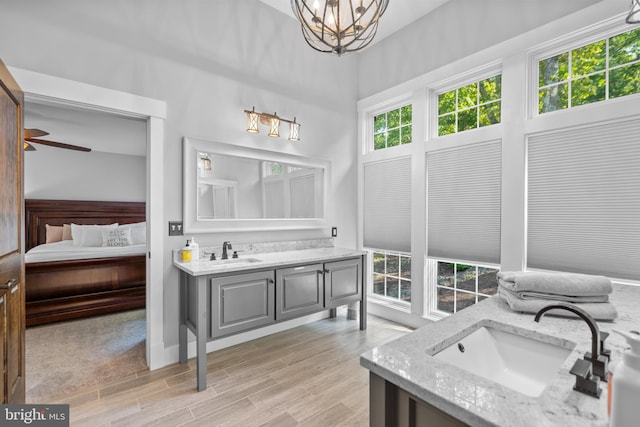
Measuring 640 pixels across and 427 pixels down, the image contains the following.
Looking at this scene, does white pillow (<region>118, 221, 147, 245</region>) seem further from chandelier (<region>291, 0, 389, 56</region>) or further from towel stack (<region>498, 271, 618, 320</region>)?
towel stack (<region>498, 271, 618, 320</region>)

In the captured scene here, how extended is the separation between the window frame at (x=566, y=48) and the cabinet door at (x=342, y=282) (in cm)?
208

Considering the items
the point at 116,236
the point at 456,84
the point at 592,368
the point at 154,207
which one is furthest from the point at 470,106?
the point at 116,236

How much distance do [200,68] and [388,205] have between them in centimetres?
241

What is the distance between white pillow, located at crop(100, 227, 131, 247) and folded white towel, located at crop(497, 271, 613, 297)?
5.64 metres

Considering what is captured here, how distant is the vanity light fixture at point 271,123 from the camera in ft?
9.57

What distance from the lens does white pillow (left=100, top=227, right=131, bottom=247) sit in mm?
5004

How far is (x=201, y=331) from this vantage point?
2.21 meters

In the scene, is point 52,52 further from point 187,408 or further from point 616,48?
point 616,48

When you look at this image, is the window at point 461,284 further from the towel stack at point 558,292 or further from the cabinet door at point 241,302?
the cabinet door at point 241,302

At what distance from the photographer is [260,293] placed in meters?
2.50

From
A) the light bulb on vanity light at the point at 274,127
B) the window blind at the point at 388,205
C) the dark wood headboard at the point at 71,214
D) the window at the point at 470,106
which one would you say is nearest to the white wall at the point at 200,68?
the light bulb on vanity light at the point at 274,127

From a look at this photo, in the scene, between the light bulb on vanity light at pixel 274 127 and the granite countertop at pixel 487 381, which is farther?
the light bulb on vanity light at pixel 274 127

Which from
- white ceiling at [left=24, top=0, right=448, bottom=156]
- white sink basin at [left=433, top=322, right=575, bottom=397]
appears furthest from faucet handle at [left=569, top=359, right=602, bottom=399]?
white ceiling at [left=24, top=0, right=448, bottom=156]

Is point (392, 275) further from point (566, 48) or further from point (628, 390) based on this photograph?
point (628, 390)
